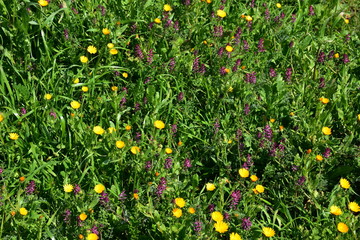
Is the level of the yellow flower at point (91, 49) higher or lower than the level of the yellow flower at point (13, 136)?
higher

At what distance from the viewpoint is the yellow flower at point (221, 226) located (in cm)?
231

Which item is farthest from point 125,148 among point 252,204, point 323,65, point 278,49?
point 323,65

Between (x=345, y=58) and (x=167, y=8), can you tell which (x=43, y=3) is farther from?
(x=345, y=58)

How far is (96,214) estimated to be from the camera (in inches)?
98.9

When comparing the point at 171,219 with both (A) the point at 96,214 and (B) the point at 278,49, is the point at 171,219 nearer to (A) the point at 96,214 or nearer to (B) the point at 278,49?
(A) the point at 96,214

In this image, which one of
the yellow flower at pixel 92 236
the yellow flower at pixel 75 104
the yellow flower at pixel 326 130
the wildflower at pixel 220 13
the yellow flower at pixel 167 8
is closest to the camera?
the yellow flower at pixel 92 236

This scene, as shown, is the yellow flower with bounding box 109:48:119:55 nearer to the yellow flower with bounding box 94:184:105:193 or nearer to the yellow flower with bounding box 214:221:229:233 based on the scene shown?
the yellow flower with bounding box 94:184:105:193

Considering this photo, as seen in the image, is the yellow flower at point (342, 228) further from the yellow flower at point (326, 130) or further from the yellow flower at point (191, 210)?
the yellow flower at point (191, 210)

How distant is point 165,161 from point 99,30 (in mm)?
1233

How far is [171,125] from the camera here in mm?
2963

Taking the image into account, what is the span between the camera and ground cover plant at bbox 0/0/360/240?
8.07ft

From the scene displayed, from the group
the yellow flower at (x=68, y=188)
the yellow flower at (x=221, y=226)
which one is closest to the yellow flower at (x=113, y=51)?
the yellow flower at (x=68, y=188)

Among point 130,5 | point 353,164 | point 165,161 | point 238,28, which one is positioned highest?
point 130,5

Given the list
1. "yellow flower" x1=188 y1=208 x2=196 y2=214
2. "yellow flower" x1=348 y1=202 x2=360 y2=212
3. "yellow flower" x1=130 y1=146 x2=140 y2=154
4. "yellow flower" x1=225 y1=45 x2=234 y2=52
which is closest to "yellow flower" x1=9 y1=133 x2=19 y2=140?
"yellow flower" x1=130 y1=146 x2=140 y2=154
